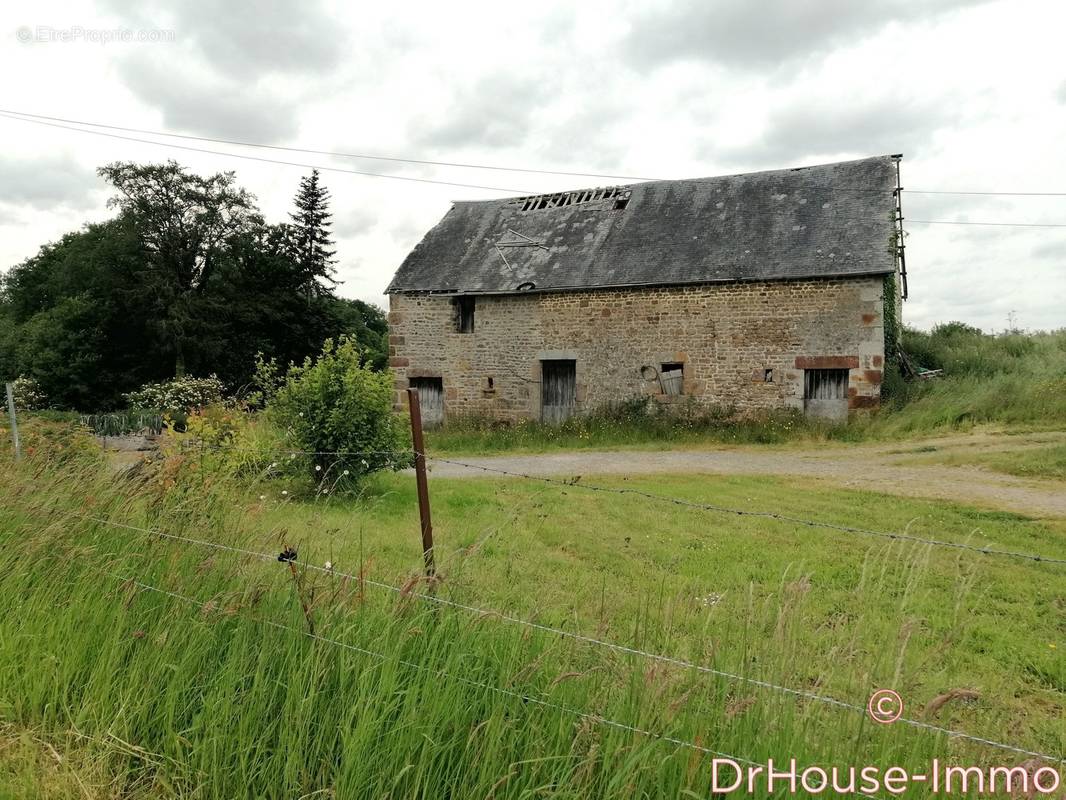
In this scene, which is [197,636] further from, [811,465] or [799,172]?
[799,172]

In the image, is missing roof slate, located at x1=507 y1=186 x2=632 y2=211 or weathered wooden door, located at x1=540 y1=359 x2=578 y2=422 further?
missing roof slate, located at x1=507 y1=186 x2=632 y2=211

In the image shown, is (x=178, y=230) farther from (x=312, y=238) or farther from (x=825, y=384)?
(x=825, y=384)

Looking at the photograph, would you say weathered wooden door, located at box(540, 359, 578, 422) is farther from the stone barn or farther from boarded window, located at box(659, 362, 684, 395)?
boarded window, located at box(659, 362, 684, 395)

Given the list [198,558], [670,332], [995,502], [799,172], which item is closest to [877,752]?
[198,558]

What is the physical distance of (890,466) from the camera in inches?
434

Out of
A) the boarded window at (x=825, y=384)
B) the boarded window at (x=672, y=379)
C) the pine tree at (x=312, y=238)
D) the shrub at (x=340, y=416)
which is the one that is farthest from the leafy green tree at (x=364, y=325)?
the shrub at (x=340, y=416)

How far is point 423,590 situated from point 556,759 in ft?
3.20

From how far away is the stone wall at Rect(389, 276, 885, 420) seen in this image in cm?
1523

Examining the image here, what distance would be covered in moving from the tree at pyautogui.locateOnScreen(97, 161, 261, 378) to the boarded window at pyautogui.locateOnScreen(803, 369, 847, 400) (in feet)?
82.7

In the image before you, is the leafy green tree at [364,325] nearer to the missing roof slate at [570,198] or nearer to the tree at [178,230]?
the tree at [178,230]

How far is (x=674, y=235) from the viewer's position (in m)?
17.8

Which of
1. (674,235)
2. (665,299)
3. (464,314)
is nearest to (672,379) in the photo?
(665,299)

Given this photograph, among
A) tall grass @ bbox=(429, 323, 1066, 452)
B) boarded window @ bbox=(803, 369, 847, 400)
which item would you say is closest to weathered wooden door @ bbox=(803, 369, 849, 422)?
boarded window @ bbox=(803, 369, 847, 400)

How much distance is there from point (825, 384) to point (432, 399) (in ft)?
34.2
